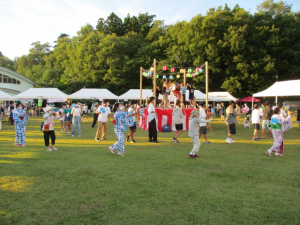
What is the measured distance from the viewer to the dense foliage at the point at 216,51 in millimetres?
32656

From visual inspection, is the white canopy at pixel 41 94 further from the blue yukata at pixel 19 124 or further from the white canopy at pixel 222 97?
the blue yukata at pixel 19 124

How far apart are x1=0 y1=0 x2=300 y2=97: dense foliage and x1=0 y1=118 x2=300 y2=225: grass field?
2156cm

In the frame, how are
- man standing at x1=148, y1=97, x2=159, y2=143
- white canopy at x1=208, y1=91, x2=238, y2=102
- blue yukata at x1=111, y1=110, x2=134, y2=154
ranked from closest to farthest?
1. blue yukata at x1=111, y1=110, x2=134, y2=154
2. man standing at x1=148, y1=97, x2=159, y2=143
3. white canopy at x1=208, y1=91, x2=238, y2=102

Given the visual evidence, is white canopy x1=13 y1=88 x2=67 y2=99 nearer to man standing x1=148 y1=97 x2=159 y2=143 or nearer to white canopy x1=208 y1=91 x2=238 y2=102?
white canopy x1=208 y1=91 x2=238 y2=102

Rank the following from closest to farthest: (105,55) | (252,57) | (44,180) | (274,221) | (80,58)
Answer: (274,221) → (44,180) → (252,57) → (105,55) → (80,58)

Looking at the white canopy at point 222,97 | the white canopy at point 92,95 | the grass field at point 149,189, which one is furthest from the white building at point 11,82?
the grass field at point 149,189

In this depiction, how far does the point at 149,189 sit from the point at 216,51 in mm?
31671

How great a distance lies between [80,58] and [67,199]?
4399 centimetres

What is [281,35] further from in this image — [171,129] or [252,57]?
[171,129]

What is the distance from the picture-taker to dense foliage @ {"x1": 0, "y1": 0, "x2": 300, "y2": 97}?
3266 cm

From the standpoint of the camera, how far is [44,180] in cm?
511

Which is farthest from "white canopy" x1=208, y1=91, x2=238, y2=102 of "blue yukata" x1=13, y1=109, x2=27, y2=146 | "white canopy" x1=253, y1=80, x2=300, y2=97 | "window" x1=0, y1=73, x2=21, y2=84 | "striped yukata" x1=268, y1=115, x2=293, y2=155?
"window" x1=0, y1=73, x2=21, y2=84

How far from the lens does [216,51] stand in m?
33.2

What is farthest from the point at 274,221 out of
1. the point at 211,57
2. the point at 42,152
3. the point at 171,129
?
the point at 211,57
